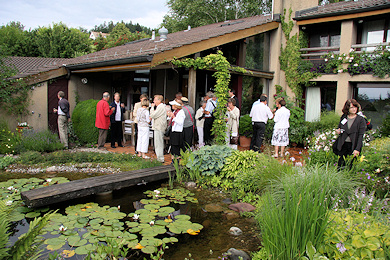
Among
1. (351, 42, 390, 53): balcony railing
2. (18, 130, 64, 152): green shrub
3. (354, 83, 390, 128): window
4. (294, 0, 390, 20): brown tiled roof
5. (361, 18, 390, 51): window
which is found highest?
(294, 0, 390, 20): brown tiled roof

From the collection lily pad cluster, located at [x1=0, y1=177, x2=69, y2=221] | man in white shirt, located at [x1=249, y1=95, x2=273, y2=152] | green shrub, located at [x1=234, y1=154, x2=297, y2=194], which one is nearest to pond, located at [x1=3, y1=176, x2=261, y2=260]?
lily pad cluster, located at [x1=0, y1=177, x2=69, y2=221]

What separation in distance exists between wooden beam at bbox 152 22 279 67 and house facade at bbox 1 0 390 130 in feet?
0.12

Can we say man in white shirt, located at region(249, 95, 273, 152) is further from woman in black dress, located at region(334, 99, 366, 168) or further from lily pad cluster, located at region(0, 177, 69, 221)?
lily pad cluster, located at region(0, 177, 69, 221)

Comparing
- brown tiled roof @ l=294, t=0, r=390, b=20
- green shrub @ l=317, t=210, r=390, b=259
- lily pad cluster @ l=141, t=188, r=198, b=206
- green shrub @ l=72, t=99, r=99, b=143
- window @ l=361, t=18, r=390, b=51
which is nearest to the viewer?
green shrub @ l=317, t=210, r=390, b=259

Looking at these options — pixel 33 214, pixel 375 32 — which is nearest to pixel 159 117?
pixel 33 214

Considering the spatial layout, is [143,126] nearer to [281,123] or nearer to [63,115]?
[63,115]

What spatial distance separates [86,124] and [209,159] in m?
6.19

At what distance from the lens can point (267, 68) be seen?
1305 centimetres

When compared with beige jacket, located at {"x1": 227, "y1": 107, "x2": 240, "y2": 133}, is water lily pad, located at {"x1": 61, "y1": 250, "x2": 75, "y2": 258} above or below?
below

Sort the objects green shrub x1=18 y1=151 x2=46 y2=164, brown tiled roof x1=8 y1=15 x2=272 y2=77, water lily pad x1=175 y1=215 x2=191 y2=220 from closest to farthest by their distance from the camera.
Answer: water lily pad x1=175 y1=215 x2=191 y2=220
green shrub x1=18 y1=151 x2=46 y2=164
brown tiled roof x1=8 y1=15 x2=272 y2=77

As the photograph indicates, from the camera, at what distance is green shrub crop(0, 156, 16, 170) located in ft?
24.8

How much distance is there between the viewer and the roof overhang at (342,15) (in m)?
10.6

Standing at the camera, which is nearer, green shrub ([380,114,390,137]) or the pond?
the pond

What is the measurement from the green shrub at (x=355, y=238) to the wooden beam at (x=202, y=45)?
6484mm
